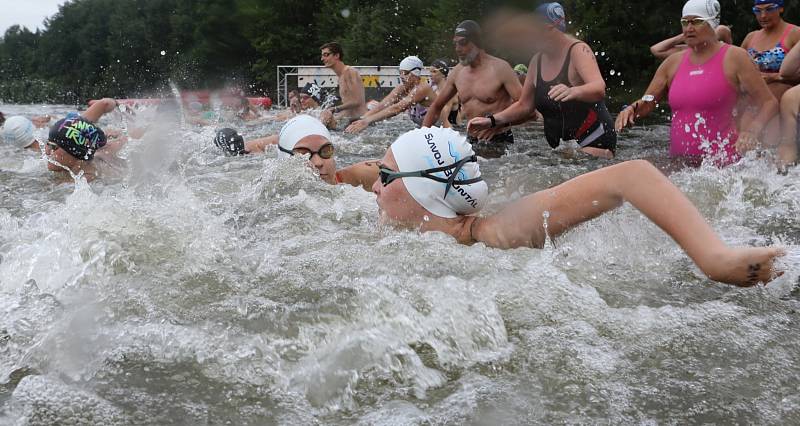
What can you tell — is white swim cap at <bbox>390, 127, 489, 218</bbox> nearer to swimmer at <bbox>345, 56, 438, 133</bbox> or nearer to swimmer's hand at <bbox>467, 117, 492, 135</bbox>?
swimmer's hand at <bbox>467, 117, 492, 135</bbox>

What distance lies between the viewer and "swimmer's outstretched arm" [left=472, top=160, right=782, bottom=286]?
7.11 feet

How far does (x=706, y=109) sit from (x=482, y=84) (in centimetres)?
251

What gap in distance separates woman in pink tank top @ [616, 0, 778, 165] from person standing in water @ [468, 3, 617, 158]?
0.47m

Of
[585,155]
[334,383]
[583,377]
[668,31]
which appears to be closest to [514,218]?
[583,377]

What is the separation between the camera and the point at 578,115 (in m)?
6.15

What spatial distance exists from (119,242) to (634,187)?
2.54 meters

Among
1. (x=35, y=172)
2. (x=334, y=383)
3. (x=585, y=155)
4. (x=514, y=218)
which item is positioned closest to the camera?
(x=334, y=383)

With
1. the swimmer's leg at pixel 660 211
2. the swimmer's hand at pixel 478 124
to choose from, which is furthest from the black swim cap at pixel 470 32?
the swimmer's leg at pixel 660 211

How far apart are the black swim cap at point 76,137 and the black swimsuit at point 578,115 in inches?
149

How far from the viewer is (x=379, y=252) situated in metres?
3.28

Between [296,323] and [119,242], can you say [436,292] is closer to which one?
[296,323]

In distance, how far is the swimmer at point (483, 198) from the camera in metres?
2.36

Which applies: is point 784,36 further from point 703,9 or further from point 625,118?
point 625,118

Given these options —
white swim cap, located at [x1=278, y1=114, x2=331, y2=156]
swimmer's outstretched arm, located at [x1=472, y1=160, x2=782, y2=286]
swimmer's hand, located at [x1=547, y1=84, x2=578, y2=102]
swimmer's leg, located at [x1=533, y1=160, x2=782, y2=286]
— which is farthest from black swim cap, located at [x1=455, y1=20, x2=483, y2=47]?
swimmer's leg, located at [x1=533, y1=160, x2=782, y2=286]
